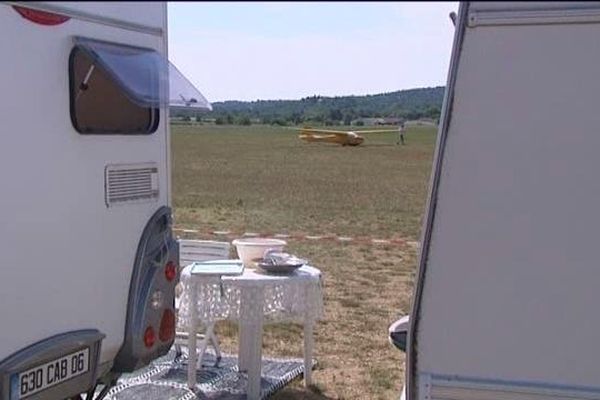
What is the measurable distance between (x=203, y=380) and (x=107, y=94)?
2223 mm

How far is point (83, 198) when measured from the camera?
3643mm

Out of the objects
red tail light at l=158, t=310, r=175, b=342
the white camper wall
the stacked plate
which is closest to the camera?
the white camper wall

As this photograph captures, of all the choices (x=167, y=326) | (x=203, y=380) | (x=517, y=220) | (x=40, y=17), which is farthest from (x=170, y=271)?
(x=517, y=220)

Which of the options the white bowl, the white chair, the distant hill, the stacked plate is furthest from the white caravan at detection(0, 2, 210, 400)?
the white chair

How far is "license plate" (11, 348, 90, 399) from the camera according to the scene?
11.0 ft

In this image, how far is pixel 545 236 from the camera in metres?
2.44

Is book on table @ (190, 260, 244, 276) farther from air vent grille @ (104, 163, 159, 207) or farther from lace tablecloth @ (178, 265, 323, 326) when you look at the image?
air vent grille @ (104, 163, 159, 207)

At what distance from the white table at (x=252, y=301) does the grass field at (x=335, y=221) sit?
49 cm

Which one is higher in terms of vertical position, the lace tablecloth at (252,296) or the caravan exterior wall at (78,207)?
the caravan exterior wall at (78,207)

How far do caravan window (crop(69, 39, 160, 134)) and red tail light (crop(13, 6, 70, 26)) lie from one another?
7.0 inches

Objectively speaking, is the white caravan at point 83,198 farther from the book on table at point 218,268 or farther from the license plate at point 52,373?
the book on table at point 218,268

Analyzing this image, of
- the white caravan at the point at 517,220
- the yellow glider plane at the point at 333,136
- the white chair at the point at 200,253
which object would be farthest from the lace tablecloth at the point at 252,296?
the yellow glider plane at the point at 333,136

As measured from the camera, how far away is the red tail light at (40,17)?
3.32 m

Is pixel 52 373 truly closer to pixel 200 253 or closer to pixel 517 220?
pixel 517 220
